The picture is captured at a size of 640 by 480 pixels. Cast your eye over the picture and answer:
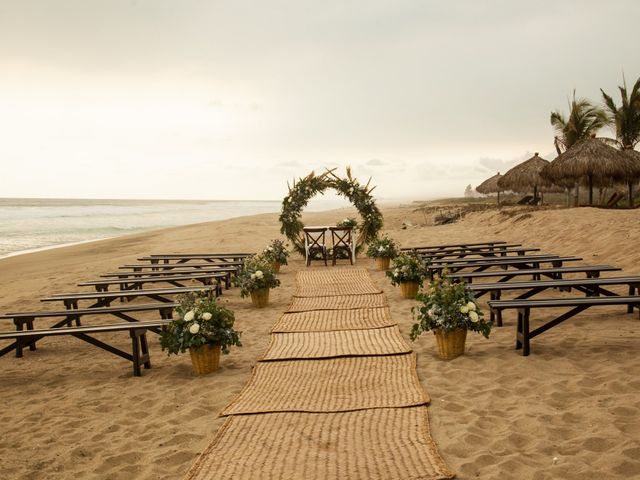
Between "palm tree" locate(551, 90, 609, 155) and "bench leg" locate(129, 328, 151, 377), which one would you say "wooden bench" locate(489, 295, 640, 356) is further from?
"palm tree" locate(551, 90, 609, 155)

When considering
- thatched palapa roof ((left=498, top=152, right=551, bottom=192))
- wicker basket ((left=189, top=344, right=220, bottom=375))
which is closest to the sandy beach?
wicker basket ((left=189, top=344, right=220, bottom=375))

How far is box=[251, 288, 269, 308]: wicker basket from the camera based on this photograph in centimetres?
831

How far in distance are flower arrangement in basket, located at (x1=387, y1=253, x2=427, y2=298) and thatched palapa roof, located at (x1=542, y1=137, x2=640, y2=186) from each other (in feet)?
40.9

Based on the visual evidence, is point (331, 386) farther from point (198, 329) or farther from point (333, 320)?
point (333, 320)

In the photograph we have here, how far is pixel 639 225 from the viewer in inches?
456

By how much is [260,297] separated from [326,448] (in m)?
5.11

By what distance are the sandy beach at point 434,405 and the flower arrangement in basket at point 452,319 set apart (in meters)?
0.18

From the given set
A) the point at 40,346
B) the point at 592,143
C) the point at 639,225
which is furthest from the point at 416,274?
the point at 592,143

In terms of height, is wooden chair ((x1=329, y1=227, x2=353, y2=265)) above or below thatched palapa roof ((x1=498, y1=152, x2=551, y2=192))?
below

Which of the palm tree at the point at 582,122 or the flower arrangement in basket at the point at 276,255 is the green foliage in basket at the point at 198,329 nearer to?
the flower arrangement in basket at the point at 276,255

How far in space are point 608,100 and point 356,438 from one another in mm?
25124

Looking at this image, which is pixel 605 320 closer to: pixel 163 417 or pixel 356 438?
pixel 356 438

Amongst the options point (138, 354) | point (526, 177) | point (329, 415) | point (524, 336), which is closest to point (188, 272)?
point (138, 354)

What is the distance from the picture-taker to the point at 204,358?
5.13m
